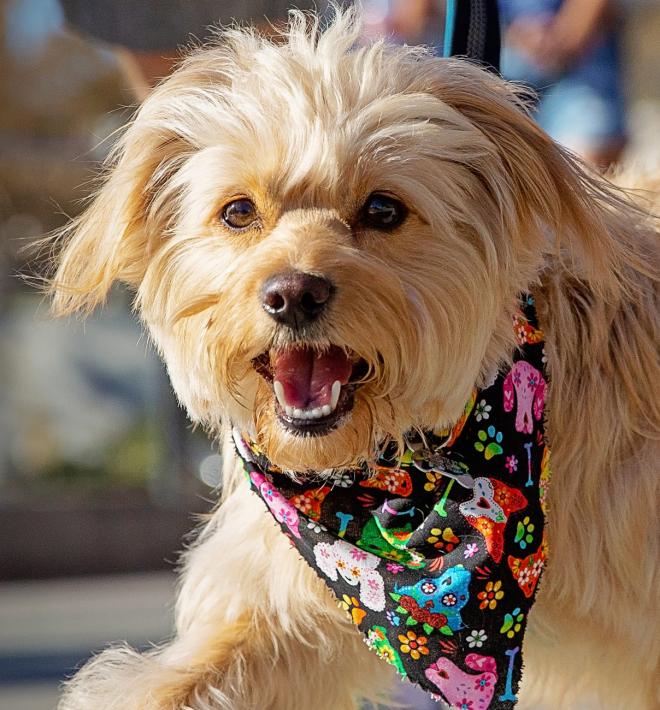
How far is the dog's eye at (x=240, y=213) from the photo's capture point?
2367mm

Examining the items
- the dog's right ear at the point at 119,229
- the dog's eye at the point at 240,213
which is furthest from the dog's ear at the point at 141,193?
the dog's eye at the point at 240,213

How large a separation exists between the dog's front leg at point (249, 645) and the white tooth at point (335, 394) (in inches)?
18.5

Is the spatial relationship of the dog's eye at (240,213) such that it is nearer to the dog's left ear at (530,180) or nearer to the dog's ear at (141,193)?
the dog's ear at (141,193)

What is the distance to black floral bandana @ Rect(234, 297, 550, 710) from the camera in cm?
247

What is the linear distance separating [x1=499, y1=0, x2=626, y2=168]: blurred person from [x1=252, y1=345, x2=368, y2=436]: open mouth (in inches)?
79.0

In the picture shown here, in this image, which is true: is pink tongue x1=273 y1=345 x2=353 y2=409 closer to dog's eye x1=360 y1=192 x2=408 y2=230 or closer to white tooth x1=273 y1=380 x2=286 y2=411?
white tooth x1=273 y1=380 x2=286 y2=411

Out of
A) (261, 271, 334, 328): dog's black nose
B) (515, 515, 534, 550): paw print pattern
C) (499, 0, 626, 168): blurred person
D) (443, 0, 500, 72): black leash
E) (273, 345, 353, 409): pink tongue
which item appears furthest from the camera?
(499, 0, 626, 168): blurred person

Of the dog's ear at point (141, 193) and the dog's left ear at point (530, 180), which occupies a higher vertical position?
the dog's left ear at point (530, 180)

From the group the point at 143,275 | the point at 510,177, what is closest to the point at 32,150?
the point at 143,275

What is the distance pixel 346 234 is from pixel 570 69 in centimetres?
228

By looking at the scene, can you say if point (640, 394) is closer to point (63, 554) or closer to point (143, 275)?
point (143, 275)

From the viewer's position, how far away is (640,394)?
2.51 meters

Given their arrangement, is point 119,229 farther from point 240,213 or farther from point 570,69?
point 570,69

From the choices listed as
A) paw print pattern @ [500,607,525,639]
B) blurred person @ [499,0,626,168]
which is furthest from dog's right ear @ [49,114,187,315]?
blurred person @ [499,0,626,168]
